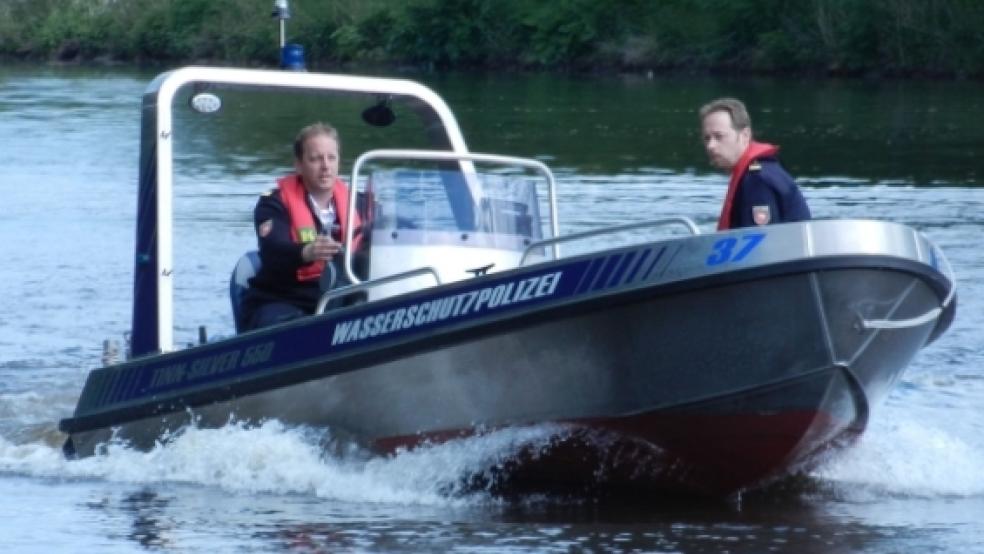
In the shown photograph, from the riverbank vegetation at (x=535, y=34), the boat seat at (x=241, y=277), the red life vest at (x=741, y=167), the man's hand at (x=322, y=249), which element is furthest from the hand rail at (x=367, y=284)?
the riverbank vegetation at (x=535, y=34)

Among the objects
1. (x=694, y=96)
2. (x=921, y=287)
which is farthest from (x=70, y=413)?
(x=694, y=96)

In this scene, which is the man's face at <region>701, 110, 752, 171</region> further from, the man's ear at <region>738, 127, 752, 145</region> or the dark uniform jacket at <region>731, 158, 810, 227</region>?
the dark uniform jacket at <region>731, 158, 810, 227</region>

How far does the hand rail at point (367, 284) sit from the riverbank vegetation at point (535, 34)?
4518 cm

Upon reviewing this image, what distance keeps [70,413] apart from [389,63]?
195 ft

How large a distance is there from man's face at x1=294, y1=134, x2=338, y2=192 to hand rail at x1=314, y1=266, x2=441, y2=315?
0.56 meters

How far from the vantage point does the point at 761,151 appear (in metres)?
8.38

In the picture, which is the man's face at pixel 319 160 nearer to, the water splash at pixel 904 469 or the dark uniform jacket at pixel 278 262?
the dark uniform jacket at pixel 278 262

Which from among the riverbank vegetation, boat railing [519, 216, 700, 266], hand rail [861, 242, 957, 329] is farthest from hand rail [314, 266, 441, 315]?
the riverbank vegetation

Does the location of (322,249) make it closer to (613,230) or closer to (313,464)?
(313,464)

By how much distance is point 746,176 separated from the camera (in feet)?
27.4

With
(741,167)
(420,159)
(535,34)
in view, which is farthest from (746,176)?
(535,34)

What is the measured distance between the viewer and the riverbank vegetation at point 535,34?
54.8 metres

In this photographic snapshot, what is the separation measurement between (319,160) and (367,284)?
0.84 metres

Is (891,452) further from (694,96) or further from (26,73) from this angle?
(26,73)
